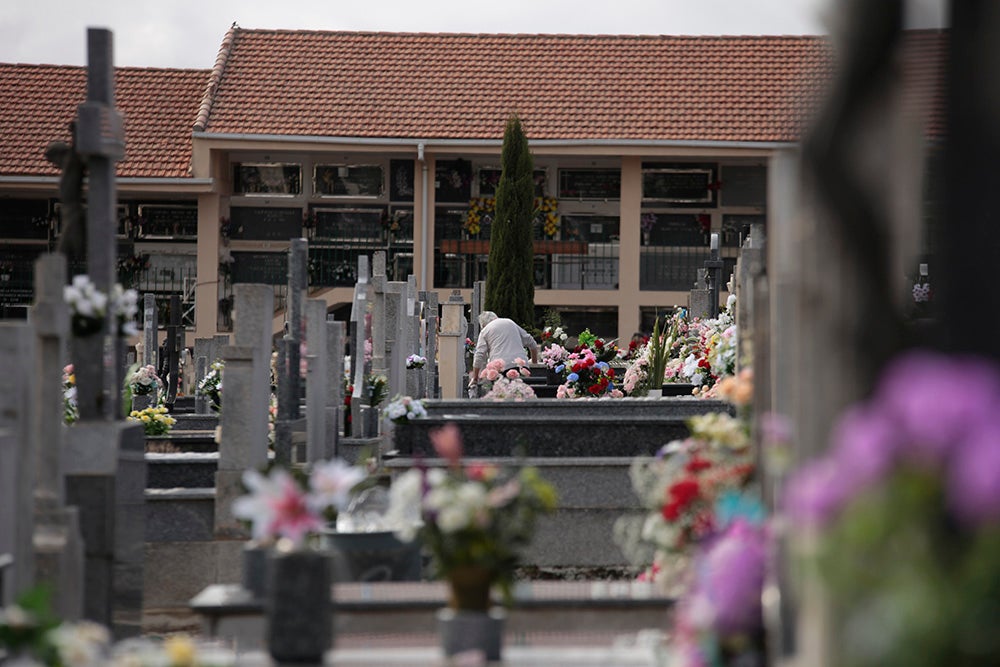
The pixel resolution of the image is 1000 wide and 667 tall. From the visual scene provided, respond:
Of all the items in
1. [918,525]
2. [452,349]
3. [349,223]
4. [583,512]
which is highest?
[349,223]

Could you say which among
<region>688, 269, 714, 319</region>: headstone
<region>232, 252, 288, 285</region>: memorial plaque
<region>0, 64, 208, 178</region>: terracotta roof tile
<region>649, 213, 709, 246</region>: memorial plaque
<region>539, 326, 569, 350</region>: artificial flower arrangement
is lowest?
<region>539, 326, 569, 350</region>: artificial flower arrangement

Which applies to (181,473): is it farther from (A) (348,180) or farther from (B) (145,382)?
(A) (348,180)

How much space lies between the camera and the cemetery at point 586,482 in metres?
3.08

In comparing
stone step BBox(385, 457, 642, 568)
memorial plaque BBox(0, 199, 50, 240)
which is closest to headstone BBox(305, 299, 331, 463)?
stone step BBox(385, 457, 642, 568)

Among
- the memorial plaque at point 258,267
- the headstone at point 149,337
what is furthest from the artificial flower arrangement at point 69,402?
the memorial plaque at point 258,267

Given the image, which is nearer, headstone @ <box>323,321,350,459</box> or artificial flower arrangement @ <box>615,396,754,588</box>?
artificial flower arrangement @ <box>615,396,754,588</box>

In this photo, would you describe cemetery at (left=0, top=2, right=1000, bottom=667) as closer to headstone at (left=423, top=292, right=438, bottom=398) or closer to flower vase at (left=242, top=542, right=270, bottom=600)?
flower vase at (left=242, top=542, right=270, bottom=600)

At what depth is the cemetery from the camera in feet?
10.1

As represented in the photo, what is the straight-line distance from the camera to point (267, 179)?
4169 cm

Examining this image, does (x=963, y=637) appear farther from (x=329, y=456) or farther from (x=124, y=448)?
(x=329, y=456)

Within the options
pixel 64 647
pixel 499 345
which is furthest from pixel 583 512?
pixel 499 345

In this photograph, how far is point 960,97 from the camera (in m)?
4.77

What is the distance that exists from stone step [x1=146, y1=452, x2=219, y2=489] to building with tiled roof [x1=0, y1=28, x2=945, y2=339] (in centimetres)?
2827

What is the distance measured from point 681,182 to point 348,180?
8182mm
